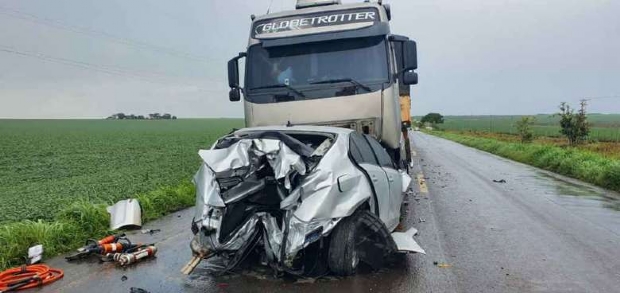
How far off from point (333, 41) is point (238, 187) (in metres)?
4.48

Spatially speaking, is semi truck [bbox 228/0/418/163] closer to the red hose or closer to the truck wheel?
the truck wheel

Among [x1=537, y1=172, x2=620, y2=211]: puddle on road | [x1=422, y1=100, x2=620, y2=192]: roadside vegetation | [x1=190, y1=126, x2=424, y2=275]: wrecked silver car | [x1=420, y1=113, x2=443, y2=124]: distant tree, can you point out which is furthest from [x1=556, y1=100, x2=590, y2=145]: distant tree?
[x1=420, y1=113, x2=443, y2=124]: distant tree

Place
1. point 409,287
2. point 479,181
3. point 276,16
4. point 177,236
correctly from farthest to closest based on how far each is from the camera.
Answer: point 479,181
point 276,16
point 177,236
point 409,287

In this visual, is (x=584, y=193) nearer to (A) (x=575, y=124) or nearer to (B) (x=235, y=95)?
(B) (x=235, y=95)

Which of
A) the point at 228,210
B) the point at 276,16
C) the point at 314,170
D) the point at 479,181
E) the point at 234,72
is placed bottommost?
the point at 479,181

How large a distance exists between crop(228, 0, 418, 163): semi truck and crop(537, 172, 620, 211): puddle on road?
5312mm

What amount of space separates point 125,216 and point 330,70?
13.9 ft

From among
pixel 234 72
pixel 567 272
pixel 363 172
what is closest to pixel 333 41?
pixel 234 72

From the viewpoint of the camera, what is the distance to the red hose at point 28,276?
533cm

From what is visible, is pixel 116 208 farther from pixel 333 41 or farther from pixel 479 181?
pixel 479 181

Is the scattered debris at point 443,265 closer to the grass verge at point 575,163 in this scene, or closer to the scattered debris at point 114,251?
the scattered debris at point 114,251

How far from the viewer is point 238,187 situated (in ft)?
18.0

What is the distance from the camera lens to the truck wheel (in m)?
5.25

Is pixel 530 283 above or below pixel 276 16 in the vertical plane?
below
